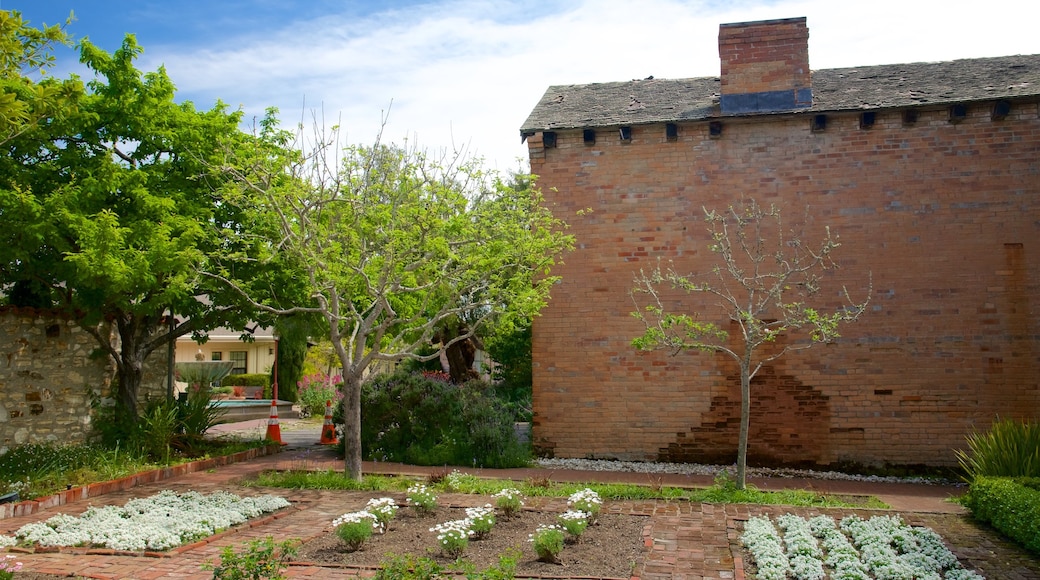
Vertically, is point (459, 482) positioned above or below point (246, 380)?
below

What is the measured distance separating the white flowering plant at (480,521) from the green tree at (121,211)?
17.2 ft

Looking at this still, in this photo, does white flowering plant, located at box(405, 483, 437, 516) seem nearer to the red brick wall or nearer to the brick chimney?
the red brick wall

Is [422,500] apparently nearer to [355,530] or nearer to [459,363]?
[355,530]

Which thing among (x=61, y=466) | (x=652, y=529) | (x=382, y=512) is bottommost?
(x=652, y=529)

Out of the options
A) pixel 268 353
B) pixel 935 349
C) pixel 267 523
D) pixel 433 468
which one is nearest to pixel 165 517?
pixel 267 523

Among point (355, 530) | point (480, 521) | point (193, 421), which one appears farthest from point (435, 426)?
point (355, 530)

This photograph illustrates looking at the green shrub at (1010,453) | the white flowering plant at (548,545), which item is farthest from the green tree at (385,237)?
the green shrub at (1010,453)

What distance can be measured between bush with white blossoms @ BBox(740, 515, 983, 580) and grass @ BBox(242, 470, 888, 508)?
115cm

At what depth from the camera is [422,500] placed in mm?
8070

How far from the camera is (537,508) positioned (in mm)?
8391

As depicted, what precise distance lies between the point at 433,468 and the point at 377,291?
10.5 ft

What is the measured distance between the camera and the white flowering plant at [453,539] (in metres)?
6.46

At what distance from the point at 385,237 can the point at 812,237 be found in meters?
6.51

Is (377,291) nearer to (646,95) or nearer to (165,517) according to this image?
(165,517)
